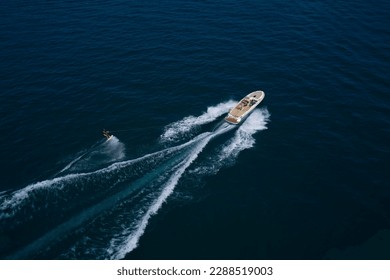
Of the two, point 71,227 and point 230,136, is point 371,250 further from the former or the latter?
point 71,227

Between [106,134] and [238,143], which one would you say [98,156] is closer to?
[106,134]

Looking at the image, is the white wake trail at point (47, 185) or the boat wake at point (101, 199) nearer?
the boat wake at point (101, 199)

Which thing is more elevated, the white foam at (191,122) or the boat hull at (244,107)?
the boat hull at (244,107)

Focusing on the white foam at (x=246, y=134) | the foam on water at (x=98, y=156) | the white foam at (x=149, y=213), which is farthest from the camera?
the white foam at (x=246, y=134)

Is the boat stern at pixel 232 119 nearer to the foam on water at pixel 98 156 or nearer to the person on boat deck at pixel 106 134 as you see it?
the foam on water at pixel 98 156

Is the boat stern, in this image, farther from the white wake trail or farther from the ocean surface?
the white wake trail

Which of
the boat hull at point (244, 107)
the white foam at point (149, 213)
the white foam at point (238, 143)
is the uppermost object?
the boat hull at point (244, 107)

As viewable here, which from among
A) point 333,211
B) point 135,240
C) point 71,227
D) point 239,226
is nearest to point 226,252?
point 239,226

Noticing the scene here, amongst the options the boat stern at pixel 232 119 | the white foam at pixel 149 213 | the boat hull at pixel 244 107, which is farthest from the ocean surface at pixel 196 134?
the boat hull at pixel 244 107
